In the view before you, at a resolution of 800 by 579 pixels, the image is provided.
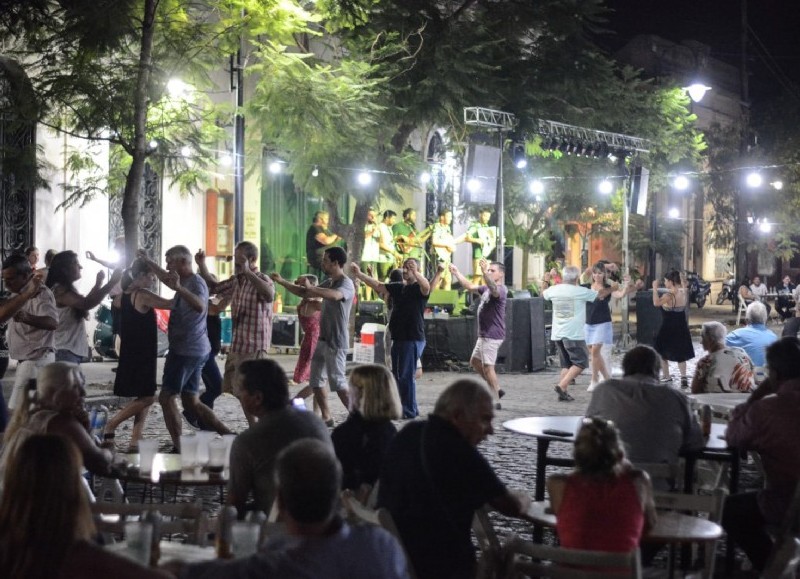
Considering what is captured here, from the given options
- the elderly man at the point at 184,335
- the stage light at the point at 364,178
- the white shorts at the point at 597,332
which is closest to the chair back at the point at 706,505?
the elderly man at the point at 184,335

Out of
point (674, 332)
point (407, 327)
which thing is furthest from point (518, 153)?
point (407, 327)

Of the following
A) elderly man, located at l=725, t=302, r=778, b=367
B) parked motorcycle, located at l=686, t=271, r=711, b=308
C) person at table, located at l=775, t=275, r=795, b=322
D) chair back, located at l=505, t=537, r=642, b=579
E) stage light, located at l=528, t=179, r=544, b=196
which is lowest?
chair back, located at l=505, t=537, r=642, b=579

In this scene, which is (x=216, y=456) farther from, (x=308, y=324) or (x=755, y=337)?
(x=308, y=324)

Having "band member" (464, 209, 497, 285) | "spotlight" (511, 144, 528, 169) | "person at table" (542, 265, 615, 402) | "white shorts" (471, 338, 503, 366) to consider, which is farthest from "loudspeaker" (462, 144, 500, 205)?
"white shorts" (471, 338, 503, 366)

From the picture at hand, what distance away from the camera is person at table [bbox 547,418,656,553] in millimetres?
4809

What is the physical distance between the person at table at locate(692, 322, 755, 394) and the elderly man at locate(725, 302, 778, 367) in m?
1.36

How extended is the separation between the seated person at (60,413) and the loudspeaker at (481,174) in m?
13.5

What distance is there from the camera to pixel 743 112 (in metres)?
31.5

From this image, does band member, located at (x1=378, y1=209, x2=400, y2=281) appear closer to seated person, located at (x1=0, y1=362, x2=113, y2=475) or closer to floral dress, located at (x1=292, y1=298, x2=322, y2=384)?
floral dress, located at (x1=292, y1=298, x2=322, y2=384)

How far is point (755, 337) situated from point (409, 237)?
13700mm

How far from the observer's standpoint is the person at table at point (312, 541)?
355 centimetres

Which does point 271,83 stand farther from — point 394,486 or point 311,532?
point 311,532

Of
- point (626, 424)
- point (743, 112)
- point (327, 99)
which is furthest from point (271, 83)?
point (743, 112)

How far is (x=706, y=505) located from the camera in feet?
17.5
